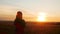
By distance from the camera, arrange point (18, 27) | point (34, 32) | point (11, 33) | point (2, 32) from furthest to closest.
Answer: point (34, 32), point (2, 32), point (11, 33), point (18, 27)

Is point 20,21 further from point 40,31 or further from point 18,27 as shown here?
point 40,31

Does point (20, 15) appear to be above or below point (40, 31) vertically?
above

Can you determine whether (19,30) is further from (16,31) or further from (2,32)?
(2,32)

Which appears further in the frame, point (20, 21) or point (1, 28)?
point (1, 28)

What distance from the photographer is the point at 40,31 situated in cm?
959

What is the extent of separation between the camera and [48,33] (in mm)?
9172

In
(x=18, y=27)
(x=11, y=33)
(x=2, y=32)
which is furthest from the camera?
(x=2, y=32)

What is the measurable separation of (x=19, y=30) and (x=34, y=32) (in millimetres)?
2415

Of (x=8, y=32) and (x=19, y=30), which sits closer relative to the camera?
(x=19, y=30)

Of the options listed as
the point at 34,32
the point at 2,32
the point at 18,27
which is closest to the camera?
the point at 18,27

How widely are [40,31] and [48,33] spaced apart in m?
0.55

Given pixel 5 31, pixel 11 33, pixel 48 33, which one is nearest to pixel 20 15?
pixel 11 33

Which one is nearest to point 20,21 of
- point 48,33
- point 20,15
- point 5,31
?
point 20,15

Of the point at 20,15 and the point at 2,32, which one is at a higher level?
the point at 20,15
